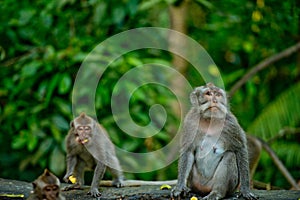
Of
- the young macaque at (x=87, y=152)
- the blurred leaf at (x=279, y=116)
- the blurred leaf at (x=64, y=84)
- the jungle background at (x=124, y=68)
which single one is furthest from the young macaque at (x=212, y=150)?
the blurred leaf at (x=279, y=116)

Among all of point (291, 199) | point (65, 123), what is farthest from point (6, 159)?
point (291, 199)

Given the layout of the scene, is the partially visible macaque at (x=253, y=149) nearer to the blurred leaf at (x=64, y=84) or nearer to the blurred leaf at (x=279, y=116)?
the blurred leaf at (x=279, y=116)

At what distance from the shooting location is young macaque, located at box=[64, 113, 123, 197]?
29.7 ft

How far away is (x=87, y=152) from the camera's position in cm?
918

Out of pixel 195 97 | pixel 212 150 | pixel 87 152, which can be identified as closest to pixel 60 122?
pixel 87 152

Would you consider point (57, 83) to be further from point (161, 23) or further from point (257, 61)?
point (257, 61)

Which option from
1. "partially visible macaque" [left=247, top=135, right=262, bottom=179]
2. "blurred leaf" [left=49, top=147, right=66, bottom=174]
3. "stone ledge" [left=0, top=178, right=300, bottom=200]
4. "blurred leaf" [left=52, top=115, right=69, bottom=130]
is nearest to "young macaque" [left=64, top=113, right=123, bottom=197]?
"stone ledge" [left=0, top=178, right=300, bottom=200]

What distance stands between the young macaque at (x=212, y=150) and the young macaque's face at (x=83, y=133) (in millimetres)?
1294

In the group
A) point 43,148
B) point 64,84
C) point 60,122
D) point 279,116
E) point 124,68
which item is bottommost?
point 43,148

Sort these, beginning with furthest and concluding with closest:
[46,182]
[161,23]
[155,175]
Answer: [161,23], [155,175], [46,182]

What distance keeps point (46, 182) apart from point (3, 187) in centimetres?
205

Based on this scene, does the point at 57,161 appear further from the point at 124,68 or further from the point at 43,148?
the point at 124,68

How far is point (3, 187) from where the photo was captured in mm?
9070

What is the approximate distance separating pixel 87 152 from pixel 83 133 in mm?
299
